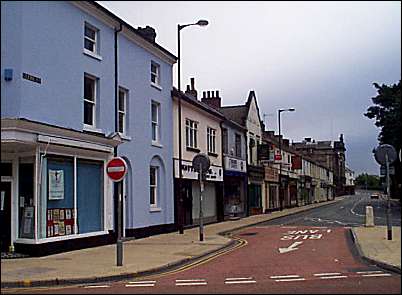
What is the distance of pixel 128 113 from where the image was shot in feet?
77.1

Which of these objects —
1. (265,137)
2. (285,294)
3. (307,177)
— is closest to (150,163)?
(285,294)

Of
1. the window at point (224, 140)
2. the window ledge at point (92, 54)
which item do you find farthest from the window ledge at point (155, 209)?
the window at point (224, 140)

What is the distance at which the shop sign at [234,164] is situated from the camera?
38444mm

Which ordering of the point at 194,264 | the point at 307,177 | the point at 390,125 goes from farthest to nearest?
the point at 307,177, the point at 390,125, the point at 194,264

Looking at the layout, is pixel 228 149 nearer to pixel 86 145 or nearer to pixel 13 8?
pixel 86 145

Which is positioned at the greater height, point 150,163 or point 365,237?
point 150,163

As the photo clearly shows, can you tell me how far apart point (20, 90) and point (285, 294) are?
9811mm

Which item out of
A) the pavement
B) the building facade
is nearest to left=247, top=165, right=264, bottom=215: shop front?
the building facade

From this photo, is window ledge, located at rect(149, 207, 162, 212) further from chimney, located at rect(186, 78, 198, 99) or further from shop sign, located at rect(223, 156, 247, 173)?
chimney, located at rect(186, 78, 198, 99)

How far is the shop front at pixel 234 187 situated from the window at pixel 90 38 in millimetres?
18223

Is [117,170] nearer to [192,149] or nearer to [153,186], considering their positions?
[153,186]

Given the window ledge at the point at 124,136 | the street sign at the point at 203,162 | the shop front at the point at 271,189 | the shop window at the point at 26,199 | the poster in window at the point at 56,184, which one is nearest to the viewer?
the shop window at the point at 26,199

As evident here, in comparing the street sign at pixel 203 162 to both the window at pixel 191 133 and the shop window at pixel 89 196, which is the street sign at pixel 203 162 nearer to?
the shop window at pixel 89 196

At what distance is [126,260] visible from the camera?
16328 millimetres
